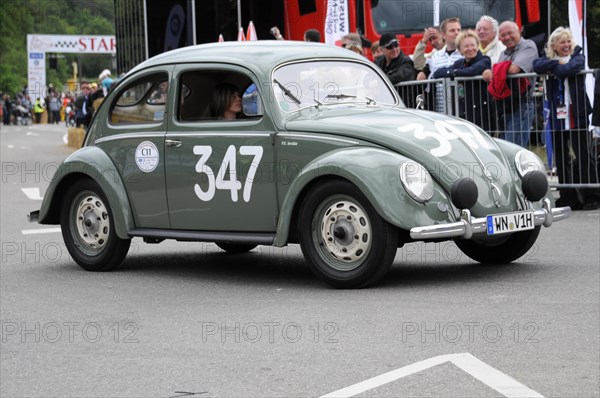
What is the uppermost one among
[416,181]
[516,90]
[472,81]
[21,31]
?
[21,31]

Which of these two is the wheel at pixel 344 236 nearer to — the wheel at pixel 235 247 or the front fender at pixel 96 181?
the front fender at pixel 96 181

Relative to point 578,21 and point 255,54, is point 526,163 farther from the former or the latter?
point 578,21

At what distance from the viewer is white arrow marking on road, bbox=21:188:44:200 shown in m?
18.9

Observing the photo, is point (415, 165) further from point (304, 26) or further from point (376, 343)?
point (304, 26)

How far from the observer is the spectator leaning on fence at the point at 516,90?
1443 cm

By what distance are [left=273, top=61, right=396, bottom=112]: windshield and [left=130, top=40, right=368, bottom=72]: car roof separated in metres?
0.09

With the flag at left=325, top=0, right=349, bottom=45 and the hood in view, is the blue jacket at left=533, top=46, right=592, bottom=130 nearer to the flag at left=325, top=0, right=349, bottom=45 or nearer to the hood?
the hood

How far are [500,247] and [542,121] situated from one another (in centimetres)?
457

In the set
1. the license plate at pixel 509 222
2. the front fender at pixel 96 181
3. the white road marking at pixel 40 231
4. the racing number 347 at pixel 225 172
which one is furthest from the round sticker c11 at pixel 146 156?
the white road marking at pixel 40 231

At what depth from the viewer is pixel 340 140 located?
9.24 metres

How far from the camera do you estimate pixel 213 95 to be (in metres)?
10.4

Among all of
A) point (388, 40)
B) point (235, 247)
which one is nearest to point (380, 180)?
point (235, 247)

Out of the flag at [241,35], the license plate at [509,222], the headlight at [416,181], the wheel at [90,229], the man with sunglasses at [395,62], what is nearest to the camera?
the headlight at [416,181]

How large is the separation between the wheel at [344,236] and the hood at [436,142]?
475 mm
